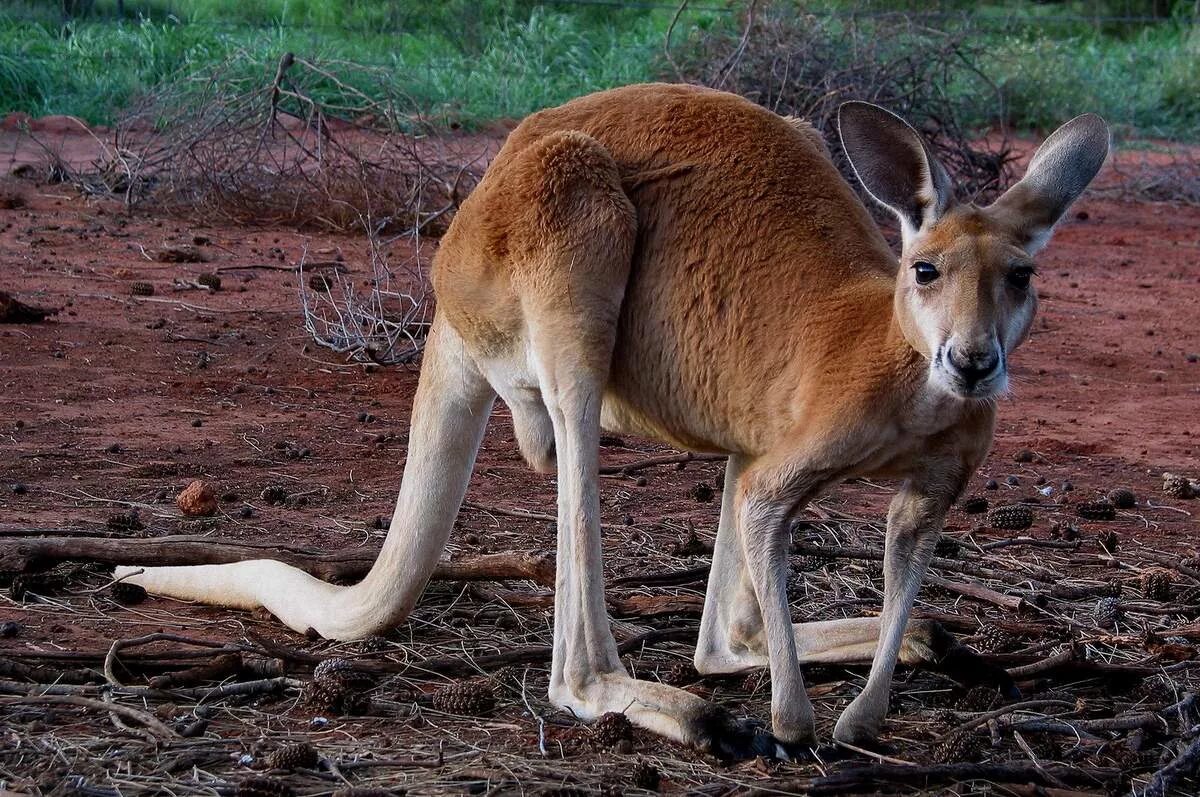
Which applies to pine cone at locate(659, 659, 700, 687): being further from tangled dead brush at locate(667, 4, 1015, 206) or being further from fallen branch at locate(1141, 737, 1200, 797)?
tangled dead brush at locate(667, 4, 1015, 206)

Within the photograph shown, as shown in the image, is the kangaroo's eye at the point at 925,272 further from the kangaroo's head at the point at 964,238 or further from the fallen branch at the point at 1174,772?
the fallen branch at the point at 1174,772

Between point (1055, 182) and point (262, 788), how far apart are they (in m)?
2.04

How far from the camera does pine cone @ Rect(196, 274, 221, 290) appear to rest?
328 inches

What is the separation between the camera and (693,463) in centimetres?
594

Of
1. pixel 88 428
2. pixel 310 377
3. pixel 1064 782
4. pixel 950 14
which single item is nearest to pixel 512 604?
pixel 1064 782

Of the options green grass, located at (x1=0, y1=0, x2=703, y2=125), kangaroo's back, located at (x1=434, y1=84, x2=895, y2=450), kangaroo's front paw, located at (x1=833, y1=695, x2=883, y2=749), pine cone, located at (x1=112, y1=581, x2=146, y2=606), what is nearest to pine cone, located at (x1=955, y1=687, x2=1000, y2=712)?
kangaroo's front paw, located at (x1=833, y1=695, x2=883, y2=749)

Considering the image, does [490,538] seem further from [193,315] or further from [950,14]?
[950,14]

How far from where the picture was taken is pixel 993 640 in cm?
→ 394

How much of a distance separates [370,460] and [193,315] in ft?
8.34

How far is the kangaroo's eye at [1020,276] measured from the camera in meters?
3.00

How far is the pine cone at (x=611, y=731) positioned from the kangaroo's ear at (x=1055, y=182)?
1.34m

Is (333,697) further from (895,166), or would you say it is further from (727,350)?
(895,166)

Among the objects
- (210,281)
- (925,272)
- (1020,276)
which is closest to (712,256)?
(925,272)

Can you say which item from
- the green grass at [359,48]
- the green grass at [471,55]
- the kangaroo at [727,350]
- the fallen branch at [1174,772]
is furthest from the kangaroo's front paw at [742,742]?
the green grass at [471,55]
